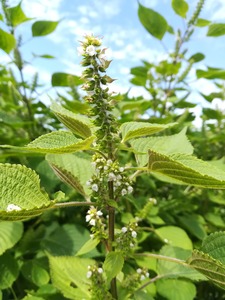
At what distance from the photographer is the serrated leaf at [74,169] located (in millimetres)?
1326

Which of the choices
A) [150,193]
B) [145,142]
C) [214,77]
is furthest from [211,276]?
[214,77]

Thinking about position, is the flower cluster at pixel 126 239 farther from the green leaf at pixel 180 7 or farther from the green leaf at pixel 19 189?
the green leaf at pixel 180 7

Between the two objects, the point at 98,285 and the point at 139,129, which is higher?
the point at 139,129

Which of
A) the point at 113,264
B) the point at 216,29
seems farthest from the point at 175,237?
the point at 216,29

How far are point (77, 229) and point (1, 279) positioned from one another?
458mm

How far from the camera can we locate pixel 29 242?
2074 mm

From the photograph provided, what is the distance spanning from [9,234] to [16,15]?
149 centimetres

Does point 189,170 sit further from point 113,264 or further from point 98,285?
point 98,285

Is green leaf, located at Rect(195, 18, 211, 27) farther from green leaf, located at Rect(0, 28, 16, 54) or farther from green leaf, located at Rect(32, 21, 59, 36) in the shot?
green leaf, located at Rect(0, 28, 16, 54)

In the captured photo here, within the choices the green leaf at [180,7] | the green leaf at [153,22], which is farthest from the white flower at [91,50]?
the green leaf at [180,7]

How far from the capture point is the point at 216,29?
10.1 ft

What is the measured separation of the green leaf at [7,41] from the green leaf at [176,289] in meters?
1.68

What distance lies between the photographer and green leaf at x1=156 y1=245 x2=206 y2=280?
4.91 ft

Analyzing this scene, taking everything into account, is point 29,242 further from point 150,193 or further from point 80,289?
point 150,193
